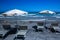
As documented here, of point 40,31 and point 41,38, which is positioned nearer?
point 41,38

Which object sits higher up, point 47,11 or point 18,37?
point 47,11

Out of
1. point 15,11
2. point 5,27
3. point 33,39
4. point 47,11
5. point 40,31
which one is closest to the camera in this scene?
point 33,39

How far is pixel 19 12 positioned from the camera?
16.6m

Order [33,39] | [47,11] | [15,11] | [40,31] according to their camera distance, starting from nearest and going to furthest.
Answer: [33,39]
[40,31]
[15,11]
[47,11]

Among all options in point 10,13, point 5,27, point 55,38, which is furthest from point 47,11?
point 55,38

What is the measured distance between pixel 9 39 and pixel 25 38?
2.83ft

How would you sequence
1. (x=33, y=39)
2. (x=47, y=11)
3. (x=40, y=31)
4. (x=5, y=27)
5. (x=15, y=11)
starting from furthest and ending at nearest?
(x=47, y=11) < (x=15, y=11) < (x=5, y=27) < (x=40, y=31) < (x=33, y=39)

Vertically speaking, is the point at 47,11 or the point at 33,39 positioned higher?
the point at 47,11

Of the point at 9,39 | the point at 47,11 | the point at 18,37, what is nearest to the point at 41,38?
the point at 18,37

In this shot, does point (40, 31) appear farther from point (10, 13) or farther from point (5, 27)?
point (10, 13)

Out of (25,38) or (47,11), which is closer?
(25,38)

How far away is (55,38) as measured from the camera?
629 cm

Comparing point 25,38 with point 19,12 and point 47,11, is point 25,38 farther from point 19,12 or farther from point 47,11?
point 47,11

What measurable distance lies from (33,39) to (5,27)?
348 centimetres
